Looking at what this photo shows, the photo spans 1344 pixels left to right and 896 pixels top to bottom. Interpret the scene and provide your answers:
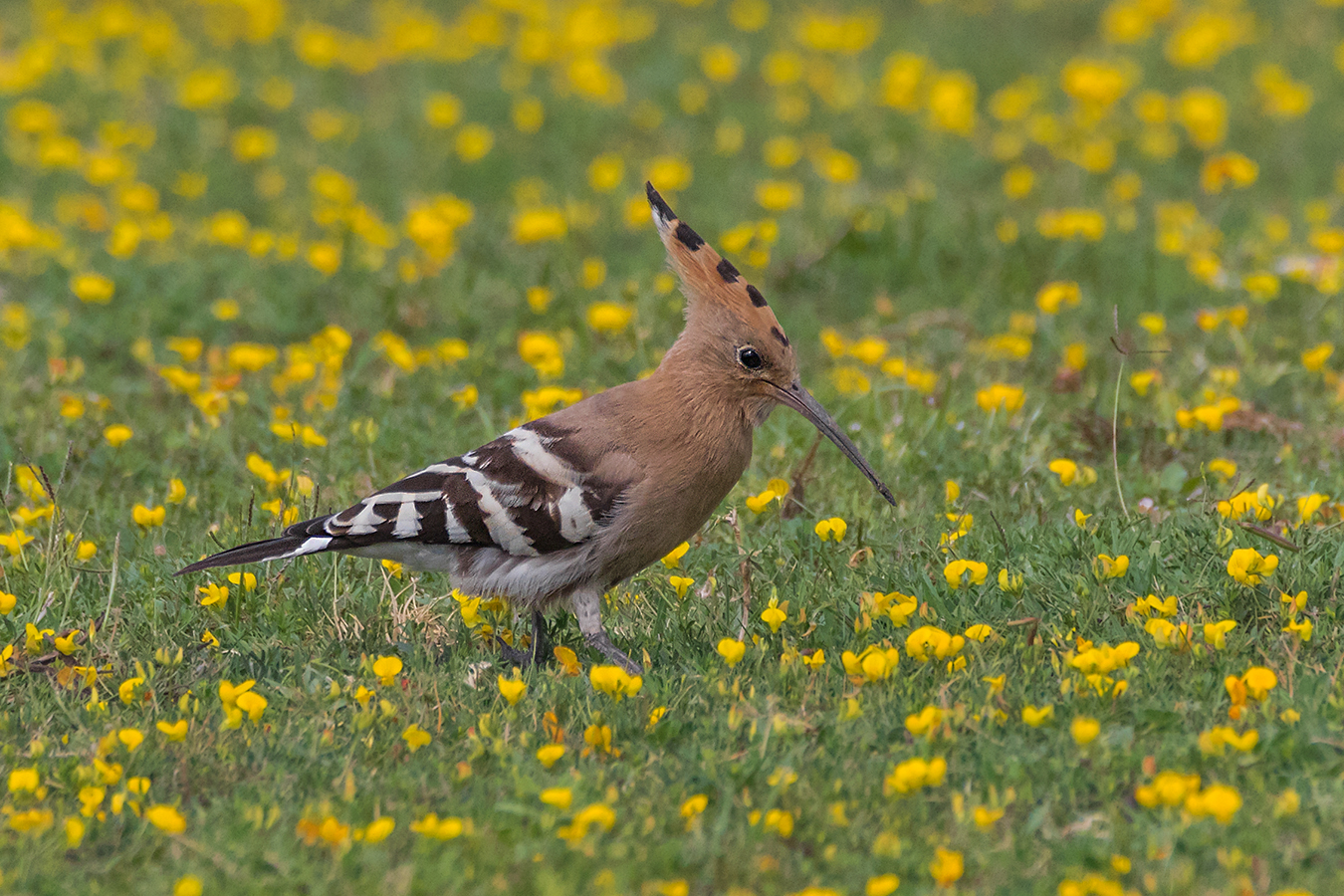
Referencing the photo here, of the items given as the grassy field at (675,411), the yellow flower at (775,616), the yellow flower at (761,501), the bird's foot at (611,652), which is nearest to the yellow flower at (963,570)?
the grassy field at (675,411)

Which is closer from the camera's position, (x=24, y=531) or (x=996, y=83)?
(x=24, y=531)

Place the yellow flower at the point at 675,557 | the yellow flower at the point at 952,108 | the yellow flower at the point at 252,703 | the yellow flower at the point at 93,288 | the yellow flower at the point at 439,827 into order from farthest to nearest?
1. the yellow flower at the point at 952,108
2. the yellow flower at the point at 93,288
3. the yellow flower at the point at 675,557
4. the yellow flower at the point at 252,703
5. the yellow flower at the point at 439,827

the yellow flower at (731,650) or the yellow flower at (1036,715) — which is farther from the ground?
the yellow flower at (731,650)

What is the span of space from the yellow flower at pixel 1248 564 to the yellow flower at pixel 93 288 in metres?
4.71

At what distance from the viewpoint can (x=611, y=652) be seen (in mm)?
4262

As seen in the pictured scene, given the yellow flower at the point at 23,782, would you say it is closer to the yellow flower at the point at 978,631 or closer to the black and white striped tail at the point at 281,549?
the black and white striped tail at the point at 281,549

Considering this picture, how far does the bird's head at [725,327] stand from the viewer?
4.46 meters

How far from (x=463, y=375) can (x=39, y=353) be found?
185cm

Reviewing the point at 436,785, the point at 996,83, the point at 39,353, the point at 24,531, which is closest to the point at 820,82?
the point at 996,83

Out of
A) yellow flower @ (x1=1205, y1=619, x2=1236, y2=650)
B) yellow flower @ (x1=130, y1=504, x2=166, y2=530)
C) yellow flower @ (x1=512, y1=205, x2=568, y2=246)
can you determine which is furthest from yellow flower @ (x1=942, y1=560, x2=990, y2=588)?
yellow flower @ (x1=512, y1=205, x2=568, y2=246)

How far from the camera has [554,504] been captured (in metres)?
4.37

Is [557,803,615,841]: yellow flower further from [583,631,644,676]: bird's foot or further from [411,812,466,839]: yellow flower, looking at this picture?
[583,631,644,676]: bird's foot

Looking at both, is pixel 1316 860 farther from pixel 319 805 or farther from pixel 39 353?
pixel 39 353

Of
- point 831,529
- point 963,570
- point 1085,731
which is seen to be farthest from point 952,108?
point 1085,731
